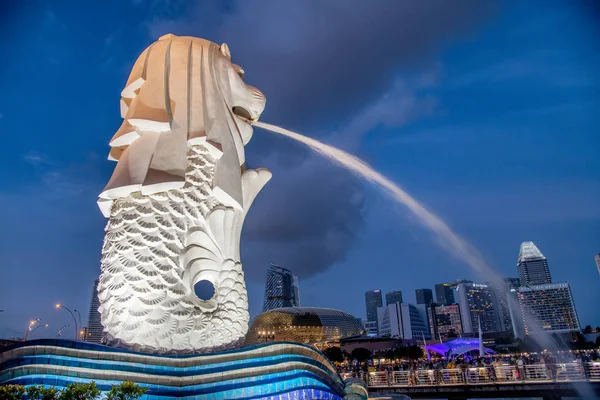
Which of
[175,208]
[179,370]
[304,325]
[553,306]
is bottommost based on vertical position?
[179,370]

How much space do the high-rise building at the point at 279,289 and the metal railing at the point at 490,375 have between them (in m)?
112

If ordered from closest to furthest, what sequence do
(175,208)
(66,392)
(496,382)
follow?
1. (66,392)
2. (175,208)
3. (496,382)

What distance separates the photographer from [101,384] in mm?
9414

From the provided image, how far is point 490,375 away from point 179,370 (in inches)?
701

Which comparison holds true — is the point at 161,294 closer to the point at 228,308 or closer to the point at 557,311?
the point at 228,308

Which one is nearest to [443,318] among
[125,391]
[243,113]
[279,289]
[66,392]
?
[279,289]

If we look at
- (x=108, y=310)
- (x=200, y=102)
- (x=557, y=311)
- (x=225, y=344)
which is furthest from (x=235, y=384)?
(x=557, y=311)

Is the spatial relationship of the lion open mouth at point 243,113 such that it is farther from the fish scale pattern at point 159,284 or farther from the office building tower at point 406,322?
the office building tower at point 406,322

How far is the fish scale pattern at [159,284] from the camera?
1128 centimetres

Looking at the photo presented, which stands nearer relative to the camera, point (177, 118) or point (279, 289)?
point (177, 118)

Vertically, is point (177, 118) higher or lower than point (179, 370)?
higher

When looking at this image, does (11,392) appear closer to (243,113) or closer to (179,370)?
(179,370)

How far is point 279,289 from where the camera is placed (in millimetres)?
140250

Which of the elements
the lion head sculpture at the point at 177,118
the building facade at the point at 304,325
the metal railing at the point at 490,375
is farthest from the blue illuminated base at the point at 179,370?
the building facade at the point at 304,325
